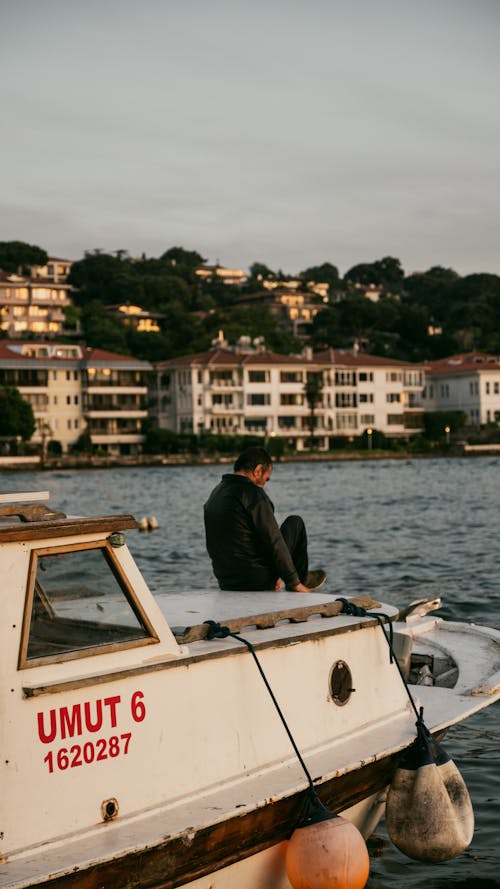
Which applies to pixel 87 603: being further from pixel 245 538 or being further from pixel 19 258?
pixel 19 258

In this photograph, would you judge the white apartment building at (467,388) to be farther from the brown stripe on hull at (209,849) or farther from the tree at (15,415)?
the brown stripe on hull at (209,849)

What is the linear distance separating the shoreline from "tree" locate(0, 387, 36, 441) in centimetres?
288

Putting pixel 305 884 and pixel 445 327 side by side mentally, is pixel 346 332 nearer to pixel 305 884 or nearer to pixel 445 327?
pixel 445 327

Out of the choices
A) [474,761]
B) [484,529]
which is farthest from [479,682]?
[484,529]

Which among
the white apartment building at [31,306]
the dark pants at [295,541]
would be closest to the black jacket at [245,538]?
the dark pants at [295,541]

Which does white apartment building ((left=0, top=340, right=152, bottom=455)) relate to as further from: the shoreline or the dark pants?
the dark pants

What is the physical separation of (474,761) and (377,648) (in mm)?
2932

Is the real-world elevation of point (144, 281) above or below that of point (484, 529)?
above

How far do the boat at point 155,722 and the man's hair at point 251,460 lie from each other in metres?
1.23

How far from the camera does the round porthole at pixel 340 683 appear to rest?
6664 millimetres

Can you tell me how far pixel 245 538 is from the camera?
7.82m

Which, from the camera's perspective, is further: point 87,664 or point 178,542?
point 178,542

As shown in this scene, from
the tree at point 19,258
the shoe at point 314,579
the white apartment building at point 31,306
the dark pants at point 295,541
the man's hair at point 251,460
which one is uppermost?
the tree at point 19,258

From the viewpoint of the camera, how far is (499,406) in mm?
129750
